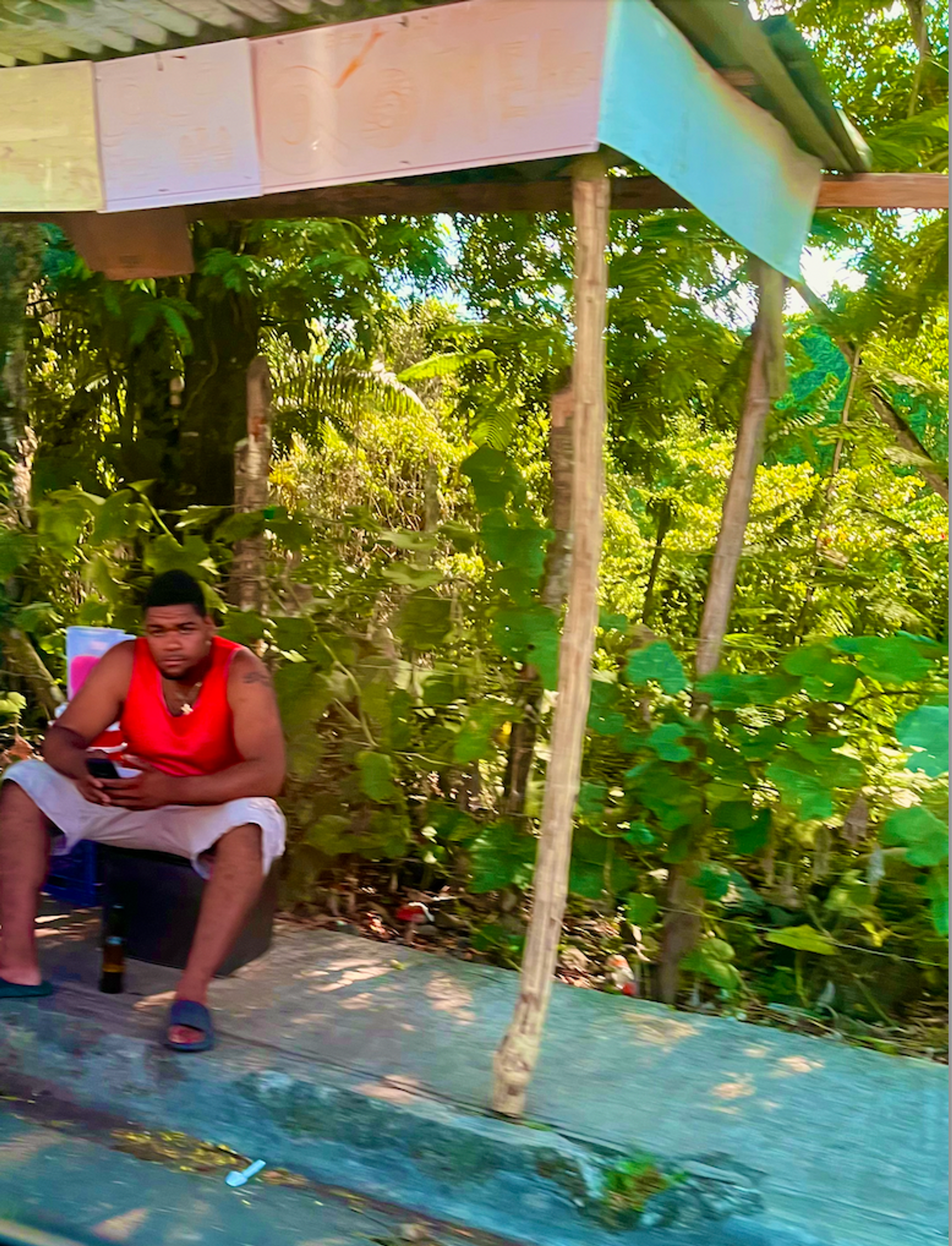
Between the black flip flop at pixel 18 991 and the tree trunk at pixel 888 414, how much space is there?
126 inches

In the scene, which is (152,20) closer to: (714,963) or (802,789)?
(802,789)

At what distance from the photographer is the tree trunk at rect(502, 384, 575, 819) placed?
3.77 metres

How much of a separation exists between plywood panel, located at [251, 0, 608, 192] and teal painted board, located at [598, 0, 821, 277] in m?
0.08

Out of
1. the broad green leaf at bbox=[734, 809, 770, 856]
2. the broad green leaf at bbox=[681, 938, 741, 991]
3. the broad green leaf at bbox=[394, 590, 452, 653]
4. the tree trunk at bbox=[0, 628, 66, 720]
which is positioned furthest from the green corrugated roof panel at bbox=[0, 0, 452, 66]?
the broad green leaf at bbox=[681, 938, 741, 991]

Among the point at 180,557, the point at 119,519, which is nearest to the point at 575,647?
the point at 180,557

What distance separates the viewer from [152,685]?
356cm

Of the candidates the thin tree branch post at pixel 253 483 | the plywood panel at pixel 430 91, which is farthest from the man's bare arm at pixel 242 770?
the plywood panel at pixel 430 91

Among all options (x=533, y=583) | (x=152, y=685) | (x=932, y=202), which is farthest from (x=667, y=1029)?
(x=932, y=202)

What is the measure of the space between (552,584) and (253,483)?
1429mm

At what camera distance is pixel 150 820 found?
3.55 m

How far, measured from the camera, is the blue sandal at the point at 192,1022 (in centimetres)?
313

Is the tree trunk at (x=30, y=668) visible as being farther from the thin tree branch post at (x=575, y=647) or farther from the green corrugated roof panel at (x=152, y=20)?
the thin tree branch post at (x=575, y=647)

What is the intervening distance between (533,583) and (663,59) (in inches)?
65.7

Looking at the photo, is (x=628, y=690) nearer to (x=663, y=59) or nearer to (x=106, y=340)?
(x=663, y=59)
